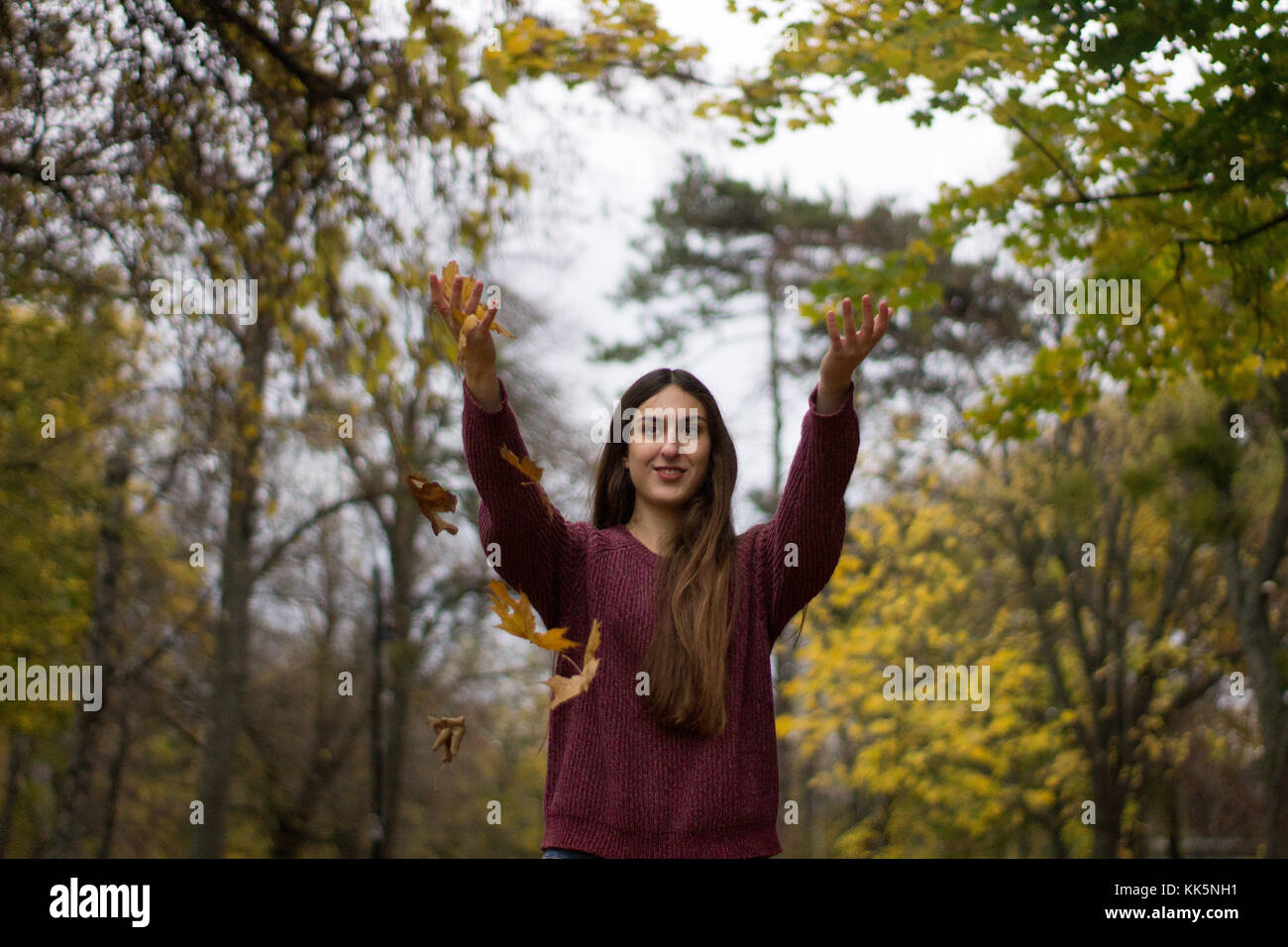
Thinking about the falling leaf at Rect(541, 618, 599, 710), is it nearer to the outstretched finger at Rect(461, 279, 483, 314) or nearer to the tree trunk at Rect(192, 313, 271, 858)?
the outstretched finger at Rect(461, 279, 483, 314)

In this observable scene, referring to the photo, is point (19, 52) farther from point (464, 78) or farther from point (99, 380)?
point (99, 380)

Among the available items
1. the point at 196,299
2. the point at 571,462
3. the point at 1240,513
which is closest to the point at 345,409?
the point at 571,462

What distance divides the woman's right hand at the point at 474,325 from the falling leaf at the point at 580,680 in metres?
0.50

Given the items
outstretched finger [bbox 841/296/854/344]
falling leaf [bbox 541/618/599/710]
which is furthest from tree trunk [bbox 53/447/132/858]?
outstretched finger [bbox 841/296/854/344]

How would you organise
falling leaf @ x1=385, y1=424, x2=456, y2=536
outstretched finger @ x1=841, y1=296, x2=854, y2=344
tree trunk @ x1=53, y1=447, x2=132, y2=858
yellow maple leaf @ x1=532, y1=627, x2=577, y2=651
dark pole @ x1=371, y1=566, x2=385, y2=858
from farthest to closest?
dark pole @ x1=371, y1=566, x2=385, y2=858 → tree trunk @ x1=53, y1=447, x2=132, y2=858 → falling leaf @ x1=385, y1=424, x2=456, y2=536 → outstretched finger @ x1=841, y1=296, x2=854, y2=344 → yellow maple leaf @ x1=532, y1=627, x2=577, y2=651

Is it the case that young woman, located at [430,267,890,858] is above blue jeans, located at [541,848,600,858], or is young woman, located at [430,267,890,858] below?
above

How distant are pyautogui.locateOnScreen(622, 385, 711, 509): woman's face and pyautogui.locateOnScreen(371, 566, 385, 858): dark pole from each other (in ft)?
39.2

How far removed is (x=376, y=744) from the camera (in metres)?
14.2

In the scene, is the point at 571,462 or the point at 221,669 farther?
the point at 571,462

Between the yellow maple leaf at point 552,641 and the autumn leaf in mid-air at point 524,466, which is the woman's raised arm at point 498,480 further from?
the yellow maple leaf at point 552,641

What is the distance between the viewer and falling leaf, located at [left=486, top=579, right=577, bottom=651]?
6.79 feet

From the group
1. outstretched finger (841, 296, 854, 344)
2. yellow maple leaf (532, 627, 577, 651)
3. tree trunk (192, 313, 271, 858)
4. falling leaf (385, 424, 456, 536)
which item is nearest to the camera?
yellow maple leaf (532, 627, 577, 651)

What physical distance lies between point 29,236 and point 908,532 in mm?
8133

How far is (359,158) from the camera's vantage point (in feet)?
15.8
